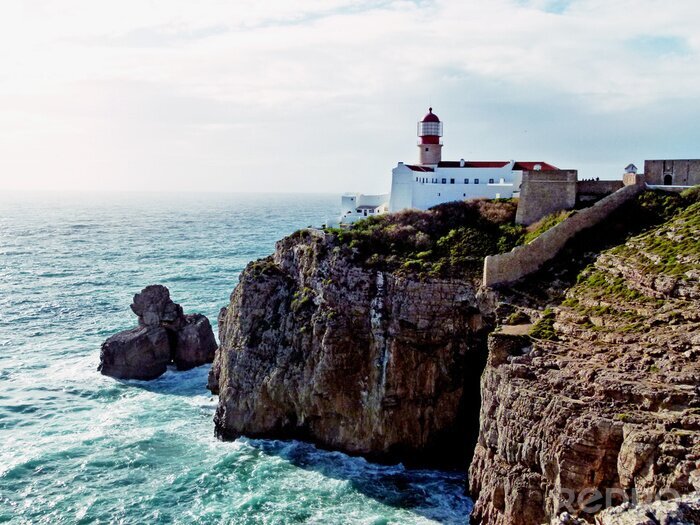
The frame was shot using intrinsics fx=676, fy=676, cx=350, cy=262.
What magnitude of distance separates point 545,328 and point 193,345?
28.6 meters

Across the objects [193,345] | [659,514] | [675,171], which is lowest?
[193,345]

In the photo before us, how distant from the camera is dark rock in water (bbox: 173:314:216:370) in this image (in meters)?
49.1

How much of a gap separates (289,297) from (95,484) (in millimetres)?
13996

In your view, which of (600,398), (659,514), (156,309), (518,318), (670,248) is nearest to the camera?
(659,514)

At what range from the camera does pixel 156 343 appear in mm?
48125

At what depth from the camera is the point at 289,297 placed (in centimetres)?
3922

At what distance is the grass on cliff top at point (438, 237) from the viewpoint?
118ft

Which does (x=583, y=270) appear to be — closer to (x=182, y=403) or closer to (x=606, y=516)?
(x=606, y=516)

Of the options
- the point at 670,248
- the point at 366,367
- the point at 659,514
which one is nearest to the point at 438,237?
the point at 366,367

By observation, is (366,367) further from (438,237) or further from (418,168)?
(418,168)

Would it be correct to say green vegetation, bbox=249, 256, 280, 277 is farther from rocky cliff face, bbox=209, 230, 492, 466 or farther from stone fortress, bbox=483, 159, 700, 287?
stone fortress, bbox=483, 159, 700, 287

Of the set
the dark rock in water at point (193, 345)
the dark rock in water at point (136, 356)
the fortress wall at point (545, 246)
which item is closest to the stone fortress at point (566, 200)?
the fortress wall at point (545, 246)

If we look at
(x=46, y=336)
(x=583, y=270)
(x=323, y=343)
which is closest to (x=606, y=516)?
(x=583, y=270)

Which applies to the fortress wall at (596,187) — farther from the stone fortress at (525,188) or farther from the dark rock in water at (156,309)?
the dark rock in water at (156,309)
